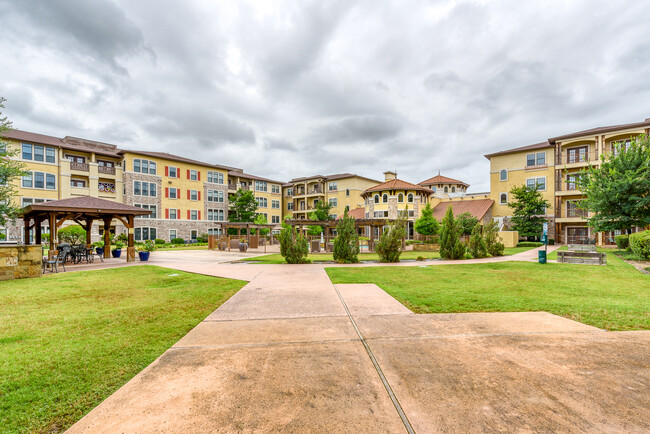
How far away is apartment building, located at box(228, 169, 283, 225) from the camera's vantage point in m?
48.2

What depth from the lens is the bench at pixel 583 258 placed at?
13.6m

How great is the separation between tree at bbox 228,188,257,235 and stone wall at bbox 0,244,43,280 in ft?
105

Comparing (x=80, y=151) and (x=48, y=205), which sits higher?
(x=80, y=151)

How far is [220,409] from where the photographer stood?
247 cm

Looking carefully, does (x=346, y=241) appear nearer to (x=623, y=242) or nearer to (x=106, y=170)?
(x=623, y=242)

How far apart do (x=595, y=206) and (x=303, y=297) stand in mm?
21880

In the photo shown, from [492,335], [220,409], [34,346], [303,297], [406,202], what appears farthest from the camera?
[406,202]

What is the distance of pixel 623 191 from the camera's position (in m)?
17.3

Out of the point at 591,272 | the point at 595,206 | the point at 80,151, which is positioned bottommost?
the point at 591,272

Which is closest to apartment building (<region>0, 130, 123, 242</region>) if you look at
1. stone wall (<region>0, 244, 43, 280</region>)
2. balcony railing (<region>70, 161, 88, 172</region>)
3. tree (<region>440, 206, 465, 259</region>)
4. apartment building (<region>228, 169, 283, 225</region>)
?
balcony railing (<region>70, 161, 88, 172</region>)

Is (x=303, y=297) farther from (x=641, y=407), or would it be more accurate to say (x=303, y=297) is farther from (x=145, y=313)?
(x=641, y=407)

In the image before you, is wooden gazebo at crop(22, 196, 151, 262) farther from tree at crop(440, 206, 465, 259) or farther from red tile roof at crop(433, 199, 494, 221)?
red tile roof at crop(433, 199, 494, 221)

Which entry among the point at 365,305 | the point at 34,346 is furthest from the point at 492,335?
the point at 34,346

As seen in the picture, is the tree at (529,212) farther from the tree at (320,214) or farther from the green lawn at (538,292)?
the tree at (320,214)
